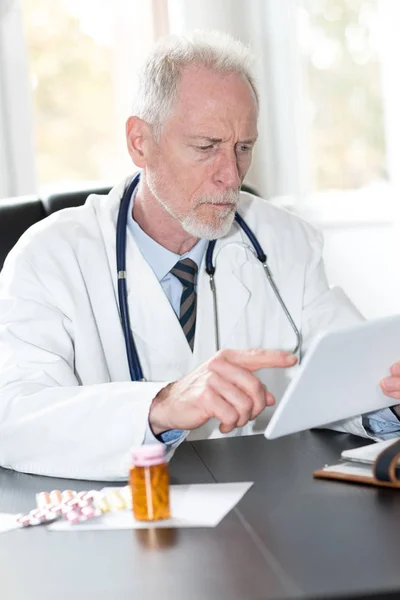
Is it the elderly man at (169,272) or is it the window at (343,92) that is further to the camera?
the window at (343,92)

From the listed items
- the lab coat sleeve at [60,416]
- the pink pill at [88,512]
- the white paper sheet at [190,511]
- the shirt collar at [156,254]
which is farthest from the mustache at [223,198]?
the pink pill at [88,512]

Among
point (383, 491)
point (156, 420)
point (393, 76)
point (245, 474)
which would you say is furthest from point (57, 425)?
point (393, 76)

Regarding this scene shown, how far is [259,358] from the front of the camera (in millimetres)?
1418

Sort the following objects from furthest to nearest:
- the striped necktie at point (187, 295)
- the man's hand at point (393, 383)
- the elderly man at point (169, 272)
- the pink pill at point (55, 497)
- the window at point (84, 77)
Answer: the window at point (84, 77), the striped necktie at point (187, 295), the elderly man at point (169, 272), the man's hand at point (393, 383), the pink pill at point (55, 497)

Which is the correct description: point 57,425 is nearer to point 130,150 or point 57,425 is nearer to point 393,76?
point 130,150

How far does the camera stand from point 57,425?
160 centimetres

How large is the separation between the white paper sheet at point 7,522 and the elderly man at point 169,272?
27 centimetres

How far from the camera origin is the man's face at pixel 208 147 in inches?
77.4

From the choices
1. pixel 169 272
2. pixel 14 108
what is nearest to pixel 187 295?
pixel 169 272

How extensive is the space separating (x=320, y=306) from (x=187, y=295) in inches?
12.4

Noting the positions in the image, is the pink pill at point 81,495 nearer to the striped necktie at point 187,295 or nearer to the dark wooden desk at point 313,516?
the dark wooden desk at point 313,516

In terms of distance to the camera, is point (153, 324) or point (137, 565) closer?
point (137, 565)

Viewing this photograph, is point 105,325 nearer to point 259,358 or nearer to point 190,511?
point 259,358

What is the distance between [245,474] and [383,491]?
242 millimetres
